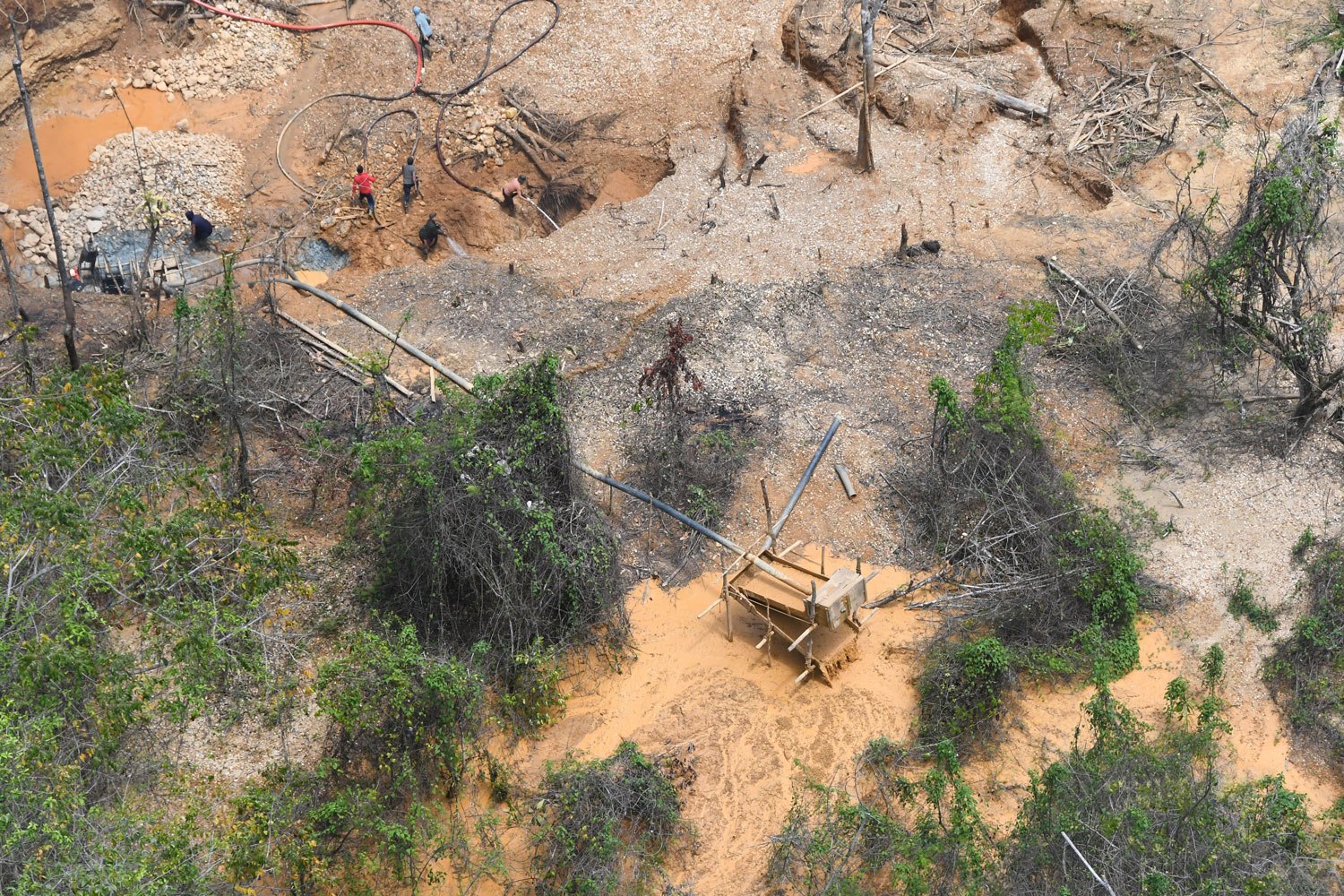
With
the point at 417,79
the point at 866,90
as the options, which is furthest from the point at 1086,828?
the point at 417,79

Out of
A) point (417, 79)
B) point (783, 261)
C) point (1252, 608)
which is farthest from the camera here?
point (417, 79)

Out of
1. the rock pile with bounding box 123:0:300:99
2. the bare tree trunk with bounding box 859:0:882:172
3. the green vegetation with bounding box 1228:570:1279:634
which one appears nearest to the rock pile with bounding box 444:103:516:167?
the rock pile with bounding box 123:0:300:99

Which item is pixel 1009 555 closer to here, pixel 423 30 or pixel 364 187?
pixel 364 187

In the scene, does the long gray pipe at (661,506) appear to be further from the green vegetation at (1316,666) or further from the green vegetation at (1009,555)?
the green vegetation at (1316,666)

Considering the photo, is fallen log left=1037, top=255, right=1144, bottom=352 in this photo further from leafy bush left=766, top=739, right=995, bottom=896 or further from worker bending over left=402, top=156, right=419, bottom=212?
worker bending over left=402, top=156, right=419, bottom=212

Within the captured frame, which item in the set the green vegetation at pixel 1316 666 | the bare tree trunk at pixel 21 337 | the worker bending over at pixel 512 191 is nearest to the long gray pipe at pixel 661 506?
the green vegetation at pixel 1316 666

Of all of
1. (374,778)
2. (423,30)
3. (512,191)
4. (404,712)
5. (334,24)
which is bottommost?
(374,778)
